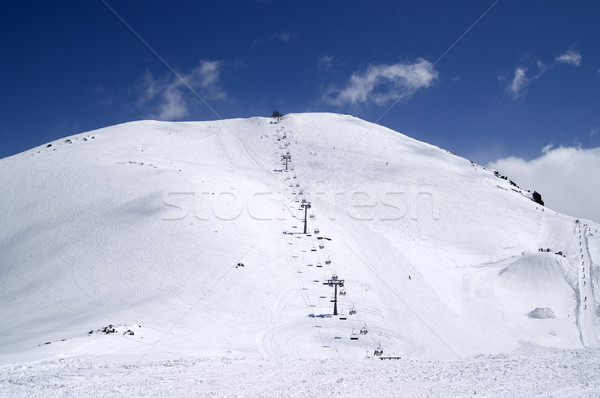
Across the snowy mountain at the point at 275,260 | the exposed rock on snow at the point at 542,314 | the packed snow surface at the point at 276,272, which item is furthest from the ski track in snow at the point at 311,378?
the exposed rock on snow at the point at 542,314

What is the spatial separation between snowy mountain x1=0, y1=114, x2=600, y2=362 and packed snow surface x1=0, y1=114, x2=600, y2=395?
198 mm

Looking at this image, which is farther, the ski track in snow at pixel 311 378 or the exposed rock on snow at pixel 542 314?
the exposed rock on snow at pixel 542 314

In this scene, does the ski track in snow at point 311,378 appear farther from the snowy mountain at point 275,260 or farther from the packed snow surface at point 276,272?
the snowy mountain at point 275,260

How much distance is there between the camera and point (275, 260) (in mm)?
38031

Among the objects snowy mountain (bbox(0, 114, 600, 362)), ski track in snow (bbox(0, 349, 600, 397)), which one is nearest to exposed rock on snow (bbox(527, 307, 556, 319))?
snowy mountain (bbox(0, 114, 600, 362))

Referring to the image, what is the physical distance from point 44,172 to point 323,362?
172ft

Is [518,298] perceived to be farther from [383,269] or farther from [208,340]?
[208,340]

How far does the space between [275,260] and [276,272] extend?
6.90ft

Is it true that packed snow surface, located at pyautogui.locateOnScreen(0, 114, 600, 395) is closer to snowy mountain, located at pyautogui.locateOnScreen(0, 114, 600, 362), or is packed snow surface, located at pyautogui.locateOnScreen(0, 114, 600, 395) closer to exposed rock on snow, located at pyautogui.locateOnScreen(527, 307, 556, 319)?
snowy mountain, located at pyautogui.locateOnScreen(0, 114, 600, 362)

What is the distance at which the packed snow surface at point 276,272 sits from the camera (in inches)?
778

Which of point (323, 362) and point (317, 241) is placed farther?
point (317, 241)

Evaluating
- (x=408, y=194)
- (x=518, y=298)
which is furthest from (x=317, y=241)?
(x=408, y=194)

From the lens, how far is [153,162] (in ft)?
204

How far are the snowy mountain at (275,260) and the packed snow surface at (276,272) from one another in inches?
7.8
